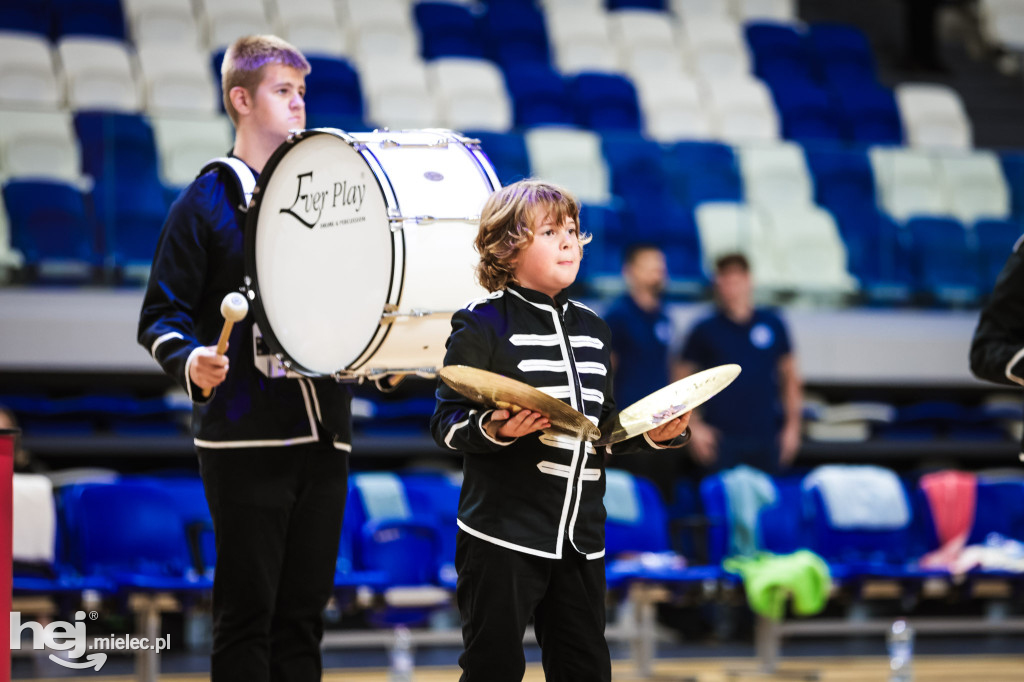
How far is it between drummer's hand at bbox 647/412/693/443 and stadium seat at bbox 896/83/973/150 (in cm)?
773

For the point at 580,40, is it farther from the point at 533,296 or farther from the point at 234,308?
the point at 234,308

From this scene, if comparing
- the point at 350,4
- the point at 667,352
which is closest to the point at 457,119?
the point at 350,4

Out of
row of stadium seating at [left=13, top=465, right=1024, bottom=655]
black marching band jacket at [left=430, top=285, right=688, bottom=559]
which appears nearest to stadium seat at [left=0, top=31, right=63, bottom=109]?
row of stadium seating at [left=13, top=465, right=1024, bottom=655]

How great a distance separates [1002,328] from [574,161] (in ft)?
14.2

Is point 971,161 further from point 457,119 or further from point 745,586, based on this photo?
point 745,586

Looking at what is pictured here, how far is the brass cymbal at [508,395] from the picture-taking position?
8.29 ft

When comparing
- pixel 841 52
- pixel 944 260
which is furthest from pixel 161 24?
pixel 944 260

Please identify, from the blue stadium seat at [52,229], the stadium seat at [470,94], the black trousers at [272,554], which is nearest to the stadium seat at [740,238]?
the stadium seat at [470,94]

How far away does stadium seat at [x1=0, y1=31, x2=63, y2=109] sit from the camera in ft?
26.3

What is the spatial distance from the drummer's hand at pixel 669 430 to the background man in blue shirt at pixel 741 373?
12.7 feet

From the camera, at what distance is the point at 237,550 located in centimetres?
300

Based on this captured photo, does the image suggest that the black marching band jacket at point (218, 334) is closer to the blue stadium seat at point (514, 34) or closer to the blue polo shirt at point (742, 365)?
the blue polo shirt at point (742, 365)

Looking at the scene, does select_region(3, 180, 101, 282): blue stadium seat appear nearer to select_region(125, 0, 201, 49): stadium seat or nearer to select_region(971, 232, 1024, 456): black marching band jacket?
select_region(125, 0, 201, 49): stadium seat

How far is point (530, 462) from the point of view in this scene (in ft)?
9.02
